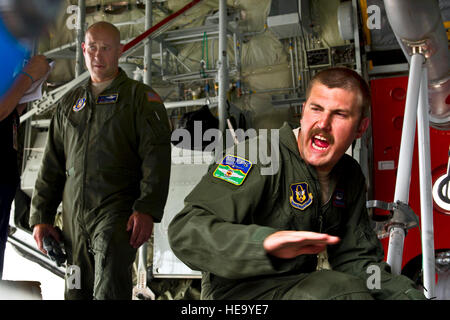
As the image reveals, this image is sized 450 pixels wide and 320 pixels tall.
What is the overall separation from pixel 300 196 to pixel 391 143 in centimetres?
288

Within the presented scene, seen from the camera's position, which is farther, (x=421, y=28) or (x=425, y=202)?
(x=421, y=28)

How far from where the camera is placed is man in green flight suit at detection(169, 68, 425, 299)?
116cm

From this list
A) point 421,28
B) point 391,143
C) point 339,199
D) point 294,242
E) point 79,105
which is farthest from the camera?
point 391,143

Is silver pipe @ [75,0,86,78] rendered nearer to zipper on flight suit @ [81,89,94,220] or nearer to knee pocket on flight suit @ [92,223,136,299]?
zipper on flight suit @ [81,89,94,220]

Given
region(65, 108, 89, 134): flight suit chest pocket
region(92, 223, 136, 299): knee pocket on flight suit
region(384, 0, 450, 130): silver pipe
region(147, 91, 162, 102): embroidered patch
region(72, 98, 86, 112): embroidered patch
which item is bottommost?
region(92, 223, 136, 299): knee pocket on flight suit

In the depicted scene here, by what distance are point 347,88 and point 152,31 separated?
287cm

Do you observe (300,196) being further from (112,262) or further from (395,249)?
(112,262)

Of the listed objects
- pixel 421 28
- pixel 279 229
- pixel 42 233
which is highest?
pixel 421 28

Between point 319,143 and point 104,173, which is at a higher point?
point 319,143

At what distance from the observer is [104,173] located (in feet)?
7.56

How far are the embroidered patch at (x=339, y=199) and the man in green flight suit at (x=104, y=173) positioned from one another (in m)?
1.03

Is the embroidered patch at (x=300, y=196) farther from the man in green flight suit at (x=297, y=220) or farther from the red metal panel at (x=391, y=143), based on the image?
the red metal panel at (x=391, y=143)

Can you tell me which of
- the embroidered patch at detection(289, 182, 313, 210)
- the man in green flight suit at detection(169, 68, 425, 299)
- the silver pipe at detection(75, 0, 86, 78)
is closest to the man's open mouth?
the man in green flight suit at detection(169, 68, 425, 299)
